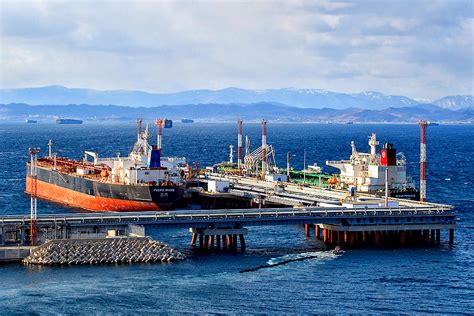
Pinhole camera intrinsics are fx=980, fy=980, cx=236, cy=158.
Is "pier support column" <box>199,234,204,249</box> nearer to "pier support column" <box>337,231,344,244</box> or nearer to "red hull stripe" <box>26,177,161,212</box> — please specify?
"pier support column" <box>337,231,344,244</box>

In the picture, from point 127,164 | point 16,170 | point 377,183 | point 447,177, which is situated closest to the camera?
point 377,183

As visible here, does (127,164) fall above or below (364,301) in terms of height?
above

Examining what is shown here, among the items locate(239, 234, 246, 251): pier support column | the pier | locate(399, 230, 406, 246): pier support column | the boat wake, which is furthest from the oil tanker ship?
the boat wake

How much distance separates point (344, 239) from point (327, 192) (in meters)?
20.0

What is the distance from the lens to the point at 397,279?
2648 inches

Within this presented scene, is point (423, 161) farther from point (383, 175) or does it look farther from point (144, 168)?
point (144, 168)

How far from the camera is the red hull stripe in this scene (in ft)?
346

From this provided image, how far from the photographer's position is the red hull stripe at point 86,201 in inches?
4149

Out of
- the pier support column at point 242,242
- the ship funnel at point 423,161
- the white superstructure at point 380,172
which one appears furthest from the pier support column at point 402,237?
the white superstructure at point 380,172

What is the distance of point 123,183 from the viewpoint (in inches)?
4259

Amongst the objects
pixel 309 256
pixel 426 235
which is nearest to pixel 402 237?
pixel 426 235

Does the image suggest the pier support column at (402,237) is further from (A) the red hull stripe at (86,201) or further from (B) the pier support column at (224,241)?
(A) the red hull stripe at (86,201)

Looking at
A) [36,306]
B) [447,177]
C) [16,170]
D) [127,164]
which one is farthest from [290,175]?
[36,306]

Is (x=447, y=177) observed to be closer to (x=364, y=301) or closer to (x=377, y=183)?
(x=377, y=183)
